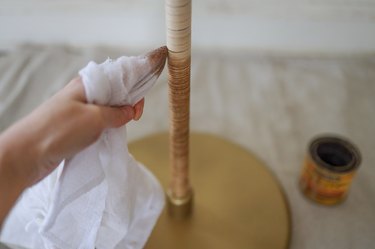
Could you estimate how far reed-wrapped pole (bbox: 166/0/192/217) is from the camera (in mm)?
294

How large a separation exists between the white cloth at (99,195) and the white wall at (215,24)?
342 mm

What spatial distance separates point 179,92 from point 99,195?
11 centimetres

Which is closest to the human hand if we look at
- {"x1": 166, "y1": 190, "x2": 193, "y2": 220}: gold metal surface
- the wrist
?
the wrist

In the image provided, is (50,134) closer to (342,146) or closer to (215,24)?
(342,146)

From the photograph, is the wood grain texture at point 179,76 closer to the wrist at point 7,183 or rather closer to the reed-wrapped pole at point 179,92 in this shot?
the reed-wrapped pole at point 179,92

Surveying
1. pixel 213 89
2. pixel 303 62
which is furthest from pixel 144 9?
pixel 303 62

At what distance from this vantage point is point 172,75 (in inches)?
12.6

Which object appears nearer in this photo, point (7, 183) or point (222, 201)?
point (7, 183)

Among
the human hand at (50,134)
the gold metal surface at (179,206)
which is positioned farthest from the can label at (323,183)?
the human hand at (50,134)

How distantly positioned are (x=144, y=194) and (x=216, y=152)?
0.53 feet

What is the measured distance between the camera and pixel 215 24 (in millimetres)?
638

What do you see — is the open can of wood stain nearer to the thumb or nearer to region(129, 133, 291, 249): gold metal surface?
region(129, 133, 291, 249): gold metal surface

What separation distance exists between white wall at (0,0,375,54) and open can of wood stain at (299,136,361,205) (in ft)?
0.85

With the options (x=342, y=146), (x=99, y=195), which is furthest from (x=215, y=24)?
(x=99, y=195)
